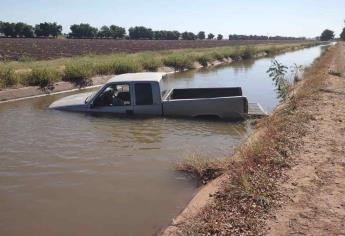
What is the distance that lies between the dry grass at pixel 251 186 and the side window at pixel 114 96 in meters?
4.57

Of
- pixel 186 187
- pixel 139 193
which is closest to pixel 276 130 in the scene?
pixel 186 187

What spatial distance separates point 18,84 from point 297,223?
17.2 metres

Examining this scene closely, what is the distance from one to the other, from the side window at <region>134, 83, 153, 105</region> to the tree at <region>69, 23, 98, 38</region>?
128 metres

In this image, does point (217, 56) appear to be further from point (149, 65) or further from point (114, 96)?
point (114, 96)

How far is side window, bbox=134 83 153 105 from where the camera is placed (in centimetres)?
1284

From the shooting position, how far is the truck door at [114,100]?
13.1 meters

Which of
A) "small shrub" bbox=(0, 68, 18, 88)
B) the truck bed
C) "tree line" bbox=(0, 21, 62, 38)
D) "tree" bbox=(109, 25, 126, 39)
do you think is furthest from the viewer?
"tree" bbox=(109, 25, 126, 39)

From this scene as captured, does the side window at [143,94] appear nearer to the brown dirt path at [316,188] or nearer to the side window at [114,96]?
the side window at [114,96]

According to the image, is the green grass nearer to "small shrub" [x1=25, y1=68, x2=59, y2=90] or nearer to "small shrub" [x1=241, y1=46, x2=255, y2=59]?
"small shrub" [x1=25, y1=68, x2=59, y2=90]

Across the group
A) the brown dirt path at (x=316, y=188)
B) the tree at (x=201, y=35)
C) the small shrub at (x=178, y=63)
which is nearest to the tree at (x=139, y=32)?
the tree at (x=201, y=35)

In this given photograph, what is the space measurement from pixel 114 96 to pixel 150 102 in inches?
44.1

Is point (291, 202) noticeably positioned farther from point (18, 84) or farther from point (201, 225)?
point (18, 84)

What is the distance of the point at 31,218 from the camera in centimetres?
667

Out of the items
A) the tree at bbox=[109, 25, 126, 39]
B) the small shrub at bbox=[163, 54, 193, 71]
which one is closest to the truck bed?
the small shrub at bbox=[163, 54, 193, 71]
